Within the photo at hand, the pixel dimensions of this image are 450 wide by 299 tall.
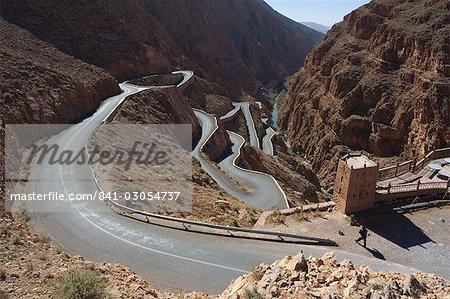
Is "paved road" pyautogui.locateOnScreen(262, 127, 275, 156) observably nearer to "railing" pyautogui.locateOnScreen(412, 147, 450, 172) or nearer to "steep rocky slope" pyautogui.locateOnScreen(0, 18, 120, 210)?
"steep rocky slope" pyautogui.locateOnScreen(0, 18, 120, 210)

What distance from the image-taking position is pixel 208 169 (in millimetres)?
31984

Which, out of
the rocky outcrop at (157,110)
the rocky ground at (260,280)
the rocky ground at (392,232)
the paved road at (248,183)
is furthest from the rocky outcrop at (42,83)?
the rocky ground at (392,232)

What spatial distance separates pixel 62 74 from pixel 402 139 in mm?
36370

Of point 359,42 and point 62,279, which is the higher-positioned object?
point 359,42

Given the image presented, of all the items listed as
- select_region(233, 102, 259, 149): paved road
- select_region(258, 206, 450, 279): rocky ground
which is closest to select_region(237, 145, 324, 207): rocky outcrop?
select_region(233, 102, 259, 149): paved road

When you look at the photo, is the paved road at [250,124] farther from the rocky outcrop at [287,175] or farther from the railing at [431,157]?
the railing at [431,157]

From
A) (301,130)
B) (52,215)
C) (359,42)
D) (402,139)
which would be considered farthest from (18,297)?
(359,42)

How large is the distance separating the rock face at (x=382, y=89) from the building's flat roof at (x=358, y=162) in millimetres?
27892

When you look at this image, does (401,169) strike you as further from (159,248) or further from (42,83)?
(42,83)

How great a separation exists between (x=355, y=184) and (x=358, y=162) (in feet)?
3.36

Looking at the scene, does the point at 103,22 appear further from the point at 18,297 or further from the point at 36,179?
the point at 18,297

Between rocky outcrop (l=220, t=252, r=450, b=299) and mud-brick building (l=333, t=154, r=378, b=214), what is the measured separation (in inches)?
276

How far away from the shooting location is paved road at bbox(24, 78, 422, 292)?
12711 mm

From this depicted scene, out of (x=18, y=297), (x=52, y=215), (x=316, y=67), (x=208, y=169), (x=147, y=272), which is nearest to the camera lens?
(x=18, y=297)
